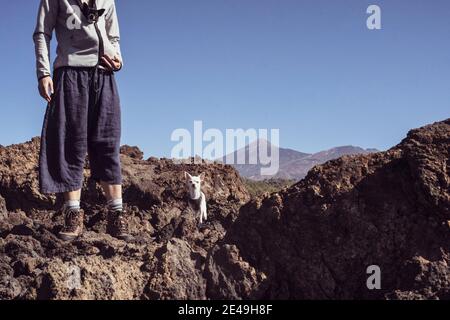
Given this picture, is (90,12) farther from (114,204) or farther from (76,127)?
(114,204)

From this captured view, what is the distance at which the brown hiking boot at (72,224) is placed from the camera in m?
4.80

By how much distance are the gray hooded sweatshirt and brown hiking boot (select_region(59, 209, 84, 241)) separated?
1281mm

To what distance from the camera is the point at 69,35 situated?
4590mm

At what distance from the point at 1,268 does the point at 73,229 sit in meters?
0.70

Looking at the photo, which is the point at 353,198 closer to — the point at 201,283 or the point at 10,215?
the point at 201,283

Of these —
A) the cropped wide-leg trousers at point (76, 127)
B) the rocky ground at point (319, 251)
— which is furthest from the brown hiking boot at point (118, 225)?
the rocky ground at point (319, 251)

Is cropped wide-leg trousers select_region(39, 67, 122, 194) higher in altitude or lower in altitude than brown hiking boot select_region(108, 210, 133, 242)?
higher

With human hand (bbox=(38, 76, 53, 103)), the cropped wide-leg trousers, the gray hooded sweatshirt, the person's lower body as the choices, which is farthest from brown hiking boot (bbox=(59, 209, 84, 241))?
the gray hooded sweatshirt

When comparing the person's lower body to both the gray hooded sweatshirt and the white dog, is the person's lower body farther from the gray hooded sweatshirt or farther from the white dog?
the white dog

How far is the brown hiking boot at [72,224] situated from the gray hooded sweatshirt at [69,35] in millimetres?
1281

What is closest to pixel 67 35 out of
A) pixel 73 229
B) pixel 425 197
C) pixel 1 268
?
pixel 73 229

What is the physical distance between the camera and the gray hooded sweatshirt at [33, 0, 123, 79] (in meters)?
4.57

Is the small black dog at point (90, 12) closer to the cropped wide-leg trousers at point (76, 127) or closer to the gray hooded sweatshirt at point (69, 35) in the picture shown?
the gray hooded sweatshirt at point (69, 35)
